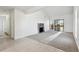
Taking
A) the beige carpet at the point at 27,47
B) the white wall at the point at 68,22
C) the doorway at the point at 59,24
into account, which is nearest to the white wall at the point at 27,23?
the doorway at the point at 59,24

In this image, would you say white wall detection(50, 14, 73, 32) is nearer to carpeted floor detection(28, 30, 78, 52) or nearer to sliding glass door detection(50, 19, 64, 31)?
sliding glass door detection(50, 19, 64, 31)

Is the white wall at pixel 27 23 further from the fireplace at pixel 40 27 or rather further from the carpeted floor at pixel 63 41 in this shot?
the carpeted floor at pixel 63 41

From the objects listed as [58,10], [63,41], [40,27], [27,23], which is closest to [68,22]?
[58,10]

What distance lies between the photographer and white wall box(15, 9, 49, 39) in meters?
4.71

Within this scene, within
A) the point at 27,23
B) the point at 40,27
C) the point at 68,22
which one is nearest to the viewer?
the point at 68,22

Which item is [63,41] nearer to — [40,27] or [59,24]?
[59,24]

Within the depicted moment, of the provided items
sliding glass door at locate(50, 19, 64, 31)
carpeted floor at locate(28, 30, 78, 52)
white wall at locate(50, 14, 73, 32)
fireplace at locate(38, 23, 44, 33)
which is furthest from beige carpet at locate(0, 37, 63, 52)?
fireplace at locate(38, 23, 44, 33)

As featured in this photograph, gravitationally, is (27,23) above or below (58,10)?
below

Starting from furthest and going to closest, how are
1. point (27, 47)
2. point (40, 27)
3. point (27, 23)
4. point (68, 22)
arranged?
point (40, 27) → point (27, 23) → point (68, 22) → point (27, 47)

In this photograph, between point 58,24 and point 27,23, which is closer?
point 58,24

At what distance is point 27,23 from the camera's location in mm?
5547

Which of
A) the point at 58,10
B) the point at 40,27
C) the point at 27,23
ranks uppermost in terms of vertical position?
the point at 58,10
